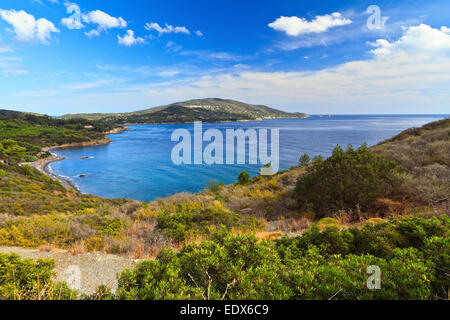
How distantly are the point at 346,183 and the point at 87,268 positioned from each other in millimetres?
8915

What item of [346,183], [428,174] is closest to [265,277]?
[346,183]

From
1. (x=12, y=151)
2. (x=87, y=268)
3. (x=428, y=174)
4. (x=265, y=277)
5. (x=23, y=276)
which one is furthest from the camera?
(x=12, y=151)

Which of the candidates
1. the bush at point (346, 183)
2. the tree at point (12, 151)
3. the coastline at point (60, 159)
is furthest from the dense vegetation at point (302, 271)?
the tree at point (12, 151)

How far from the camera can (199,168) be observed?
50.9m

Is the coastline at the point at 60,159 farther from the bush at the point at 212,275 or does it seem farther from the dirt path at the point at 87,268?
the bush at the point at 212,275

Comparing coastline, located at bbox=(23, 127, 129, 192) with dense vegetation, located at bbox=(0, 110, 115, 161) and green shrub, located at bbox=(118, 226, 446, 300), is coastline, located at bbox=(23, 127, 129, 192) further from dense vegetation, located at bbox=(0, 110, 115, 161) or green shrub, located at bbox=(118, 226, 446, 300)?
green shrub, located at bbox=(118, 226, 446, 300)

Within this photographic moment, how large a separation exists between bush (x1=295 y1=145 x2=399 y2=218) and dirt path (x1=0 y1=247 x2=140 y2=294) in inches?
286

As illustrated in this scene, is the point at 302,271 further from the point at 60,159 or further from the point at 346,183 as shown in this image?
the point at 60,159

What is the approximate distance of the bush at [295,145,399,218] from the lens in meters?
8.28

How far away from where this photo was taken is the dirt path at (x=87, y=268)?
4074mm

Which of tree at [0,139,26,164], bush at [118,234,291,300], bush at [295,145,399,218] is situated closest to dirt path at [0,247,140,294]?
bush at [118,234,291,300]

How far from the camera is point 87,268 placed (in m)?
4.71

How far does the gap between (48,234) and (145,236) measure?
9.61ft

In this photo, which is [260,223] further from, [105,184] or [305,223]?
[105,184]
